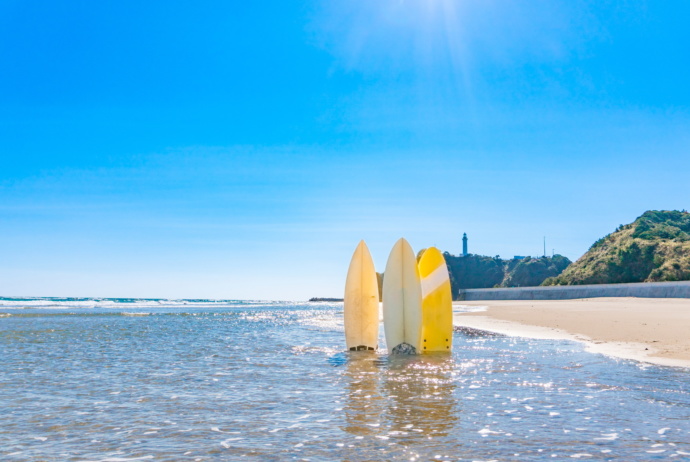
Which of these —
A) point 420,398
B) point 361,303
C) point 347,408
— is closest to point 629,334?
point 361,303

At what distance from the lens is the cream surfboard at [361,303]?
46.9 ft

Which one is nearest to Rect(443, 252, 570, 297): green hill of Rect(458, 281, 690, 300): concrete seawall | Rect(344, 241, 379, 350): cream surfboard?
Rect(458, 281, 690, 300): concrete seawall

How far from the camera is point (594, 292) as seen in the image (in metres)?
44.8

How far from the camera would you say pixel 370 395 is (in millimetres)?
7789

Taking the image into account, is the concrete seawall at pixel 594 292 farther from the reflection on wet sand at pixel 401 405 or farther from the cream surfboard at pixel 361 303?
the reflection on wet sand at pixel 401 405

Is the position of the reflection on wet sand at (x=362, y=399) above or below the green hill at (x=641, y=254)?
below

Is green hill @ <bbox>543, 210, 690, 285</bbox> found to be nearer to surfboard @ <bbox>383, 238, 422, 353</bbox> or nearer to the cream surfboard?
the cream surfboard

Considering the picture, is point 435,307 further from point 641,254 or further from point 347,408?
point 641,254

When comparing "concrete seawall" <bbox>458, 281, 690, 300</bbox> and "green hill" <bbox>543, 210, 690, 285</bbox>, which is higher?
"green hill" <bbox>543, 210, 690, 285</bbox>

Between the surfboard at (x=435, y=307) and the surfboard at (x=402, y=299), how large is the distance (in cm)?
43

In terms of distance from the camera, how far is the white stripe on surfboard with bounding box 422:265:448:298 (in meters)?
13.8

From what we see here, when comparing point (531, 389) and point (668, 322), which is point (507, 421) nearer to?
point (531, 389)

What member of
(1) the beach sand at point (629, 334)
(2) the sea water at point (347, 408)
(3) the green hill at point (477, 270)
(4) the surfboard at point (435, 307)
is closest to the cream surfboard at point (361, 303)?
(4) the surfboard at point (435, 307)

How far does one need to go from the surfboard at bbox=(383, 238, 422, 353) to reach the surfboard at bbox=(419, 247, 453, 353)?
1.40 ft
